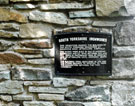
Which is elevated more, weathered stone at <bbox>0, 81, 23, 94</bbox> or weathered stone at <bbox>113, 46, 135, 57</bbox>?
weathered stone at <bbox>113, 46, 135, 57</bbox>

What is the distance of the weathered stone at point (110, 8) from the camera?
57.6 inches

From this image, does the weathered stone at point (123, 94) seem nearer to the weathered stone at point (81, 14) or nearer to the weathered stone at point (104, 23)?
the weathered stone at point (104, 23)

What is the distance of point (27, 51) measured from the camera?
1.58 m

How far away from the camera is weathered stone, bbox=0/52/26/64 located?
1.60 meters

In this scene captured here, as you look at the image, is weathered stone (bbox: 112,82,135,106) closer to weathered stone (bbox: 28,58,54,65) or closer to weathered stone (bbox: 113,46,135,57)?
weathered stone (bbox: 113,46,135,57)

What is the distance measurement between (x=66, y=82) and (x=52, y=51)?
0.99 ft

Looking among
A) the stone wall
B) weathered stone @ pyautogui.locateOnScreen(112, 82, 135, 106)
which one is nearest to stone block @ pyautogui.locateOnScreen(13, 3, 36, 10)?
the stone wall

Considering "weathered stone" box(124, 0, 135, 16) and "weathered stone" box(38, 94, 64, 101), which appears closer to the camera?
"weathered stone" box(124, 0, 135, 16)

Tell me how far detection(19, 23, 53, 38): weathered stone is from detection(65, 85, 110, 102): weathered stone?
555mm

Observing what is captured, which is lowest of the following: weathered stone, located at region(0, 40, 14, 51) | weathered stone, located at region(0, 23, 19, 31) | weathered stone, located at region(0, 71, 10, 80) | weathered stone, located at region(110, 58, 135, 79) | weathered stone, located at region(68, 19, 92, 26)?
weathered stone, located at region(0, 71, 10, 80)

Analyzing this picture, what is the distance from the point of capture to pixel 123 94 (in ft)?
5.06

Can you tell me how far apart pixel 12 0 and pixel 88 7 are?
0.66 metres

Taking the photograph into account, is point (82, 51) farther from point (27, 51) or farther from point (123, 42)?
point (27, 51)

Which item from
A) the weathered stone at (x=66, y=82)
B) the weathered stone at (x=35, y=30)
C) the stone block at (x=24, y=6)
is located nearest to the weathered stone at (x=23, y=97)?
the weathered stone at (x=66, y=82)
